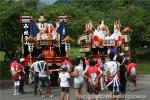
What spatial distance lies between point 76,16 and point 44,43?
16970 mm

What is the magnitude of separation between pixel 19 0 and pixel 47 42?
1244 centimetres

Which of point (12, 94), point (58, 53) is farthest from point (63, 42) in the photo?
point (12, 94)

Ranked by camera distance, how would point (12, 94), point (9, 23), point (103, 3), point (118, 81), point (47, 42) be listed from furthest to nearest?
point (103, 3), point (9, 23), point (47, 42), point (12, 94), point (118, 81)

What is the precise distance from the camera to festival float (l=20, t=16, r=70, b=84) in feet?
81.4

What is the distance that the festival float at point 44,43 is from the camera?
81.4 feet

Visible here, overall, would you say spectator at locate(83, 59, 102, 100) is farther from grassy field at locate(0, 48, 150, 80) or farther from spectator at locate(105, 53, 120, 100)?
grassy field at locate(0, 48, 150, 80)

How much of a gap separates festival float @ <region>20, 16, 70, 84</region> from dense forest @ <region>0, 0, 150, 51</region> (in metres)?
6.43

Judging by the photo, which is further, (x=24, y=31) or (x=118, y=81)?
(x=24, y=31)

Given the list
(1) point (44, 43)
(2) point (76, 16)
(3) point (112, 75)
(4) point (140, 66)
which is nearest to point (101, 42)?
(1) point (44, 43)

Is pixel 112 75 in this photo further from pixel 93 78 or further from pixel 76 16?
pixel 76 16

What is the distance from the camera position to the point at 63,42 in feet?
84.8

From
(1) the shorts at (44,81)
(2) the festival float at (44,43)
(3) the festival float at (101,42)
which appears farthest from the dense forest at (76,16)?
(1) the shorts at (44,81)

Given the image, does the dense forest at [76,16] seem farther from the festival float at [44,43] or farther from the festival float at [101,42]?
the festival float at [44,43]

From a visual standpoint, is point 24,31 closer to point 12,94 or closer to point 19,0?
point 12,94
